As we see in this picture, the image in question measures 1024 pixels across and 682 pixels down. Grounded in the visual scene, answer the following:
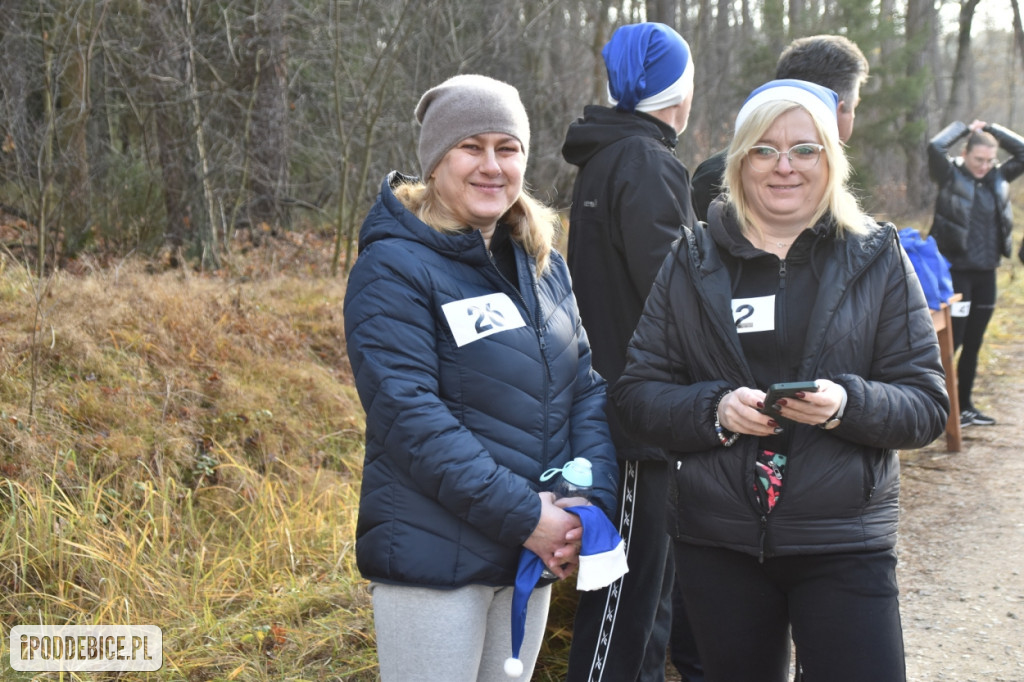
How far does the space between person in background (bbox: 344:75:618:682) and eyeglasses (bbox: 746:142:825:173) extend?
589 mm

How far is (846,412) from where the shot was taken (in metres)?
2.09

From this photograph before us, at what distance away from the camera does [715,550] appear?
229cm

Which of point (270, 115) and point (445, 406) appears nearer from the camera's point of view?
point (445, 406)

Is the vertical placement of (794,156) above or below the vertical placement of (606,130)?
below

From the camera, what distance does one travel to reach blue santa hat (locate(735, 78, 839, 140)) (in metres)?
2.34

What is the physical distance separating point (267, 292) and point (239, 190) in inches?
68.5

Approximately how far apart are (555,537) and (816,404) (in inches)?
25.8

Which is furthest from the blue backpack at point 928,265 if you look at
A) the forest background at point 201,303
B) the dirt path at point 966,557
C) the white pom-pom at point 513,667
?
the white pom-pom at point 513,667

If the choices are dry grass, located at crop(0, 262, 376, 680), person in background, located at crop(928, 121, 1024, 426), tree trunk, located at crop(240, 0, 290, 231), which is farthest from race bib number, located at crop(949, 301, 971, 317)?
tree trunk, located at crop(240, 0, 290, 231)

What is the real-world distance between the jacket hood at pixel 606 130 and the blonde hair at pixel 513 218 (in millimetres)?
629

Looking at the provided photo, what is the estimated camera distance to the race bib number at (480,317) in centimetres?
218

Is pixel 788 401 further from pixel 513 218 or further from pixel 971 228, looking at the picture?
pixel 971 228

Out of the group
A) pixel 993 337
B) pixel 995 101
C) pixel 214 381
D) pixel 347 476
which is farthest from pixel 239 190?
pixel 995 101

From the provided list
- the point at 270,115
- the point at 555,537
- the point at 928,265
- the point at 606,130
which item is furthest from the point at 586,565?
the point at 270,115
